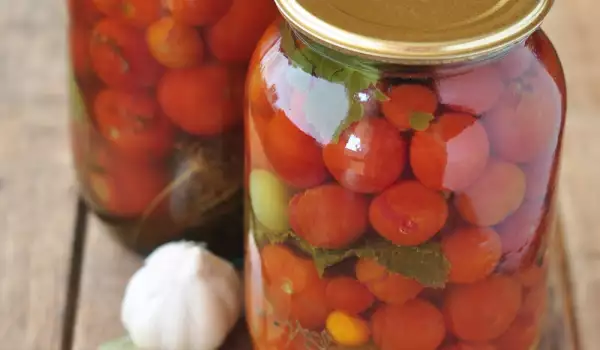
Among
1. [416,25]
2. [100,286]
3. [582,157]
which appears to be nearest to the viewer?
[416,25]

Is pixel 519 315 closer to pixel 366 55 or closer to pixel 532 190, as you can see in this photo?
pixel 532 190

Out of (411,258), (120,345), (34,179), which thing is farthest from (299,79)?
(34,179)

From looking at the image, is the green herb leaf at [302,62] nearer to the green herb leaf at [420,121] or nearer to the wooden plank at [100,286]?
the green herb leaf at [420,121]

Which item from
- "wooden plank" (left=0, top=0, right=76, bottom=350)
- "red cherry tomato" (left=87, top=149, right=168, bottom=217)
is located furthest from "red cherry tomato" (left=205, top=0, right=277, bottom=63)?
"wooden plank" (left=0, top=0, right=76, bottom=350)

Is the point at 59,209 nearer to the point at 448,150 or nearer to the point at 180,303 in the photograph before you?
the point at 180,303

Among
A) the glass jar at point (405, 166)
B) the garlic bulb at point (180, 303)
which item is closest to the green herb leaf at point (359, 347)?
the glass jar at point (405, 166)
